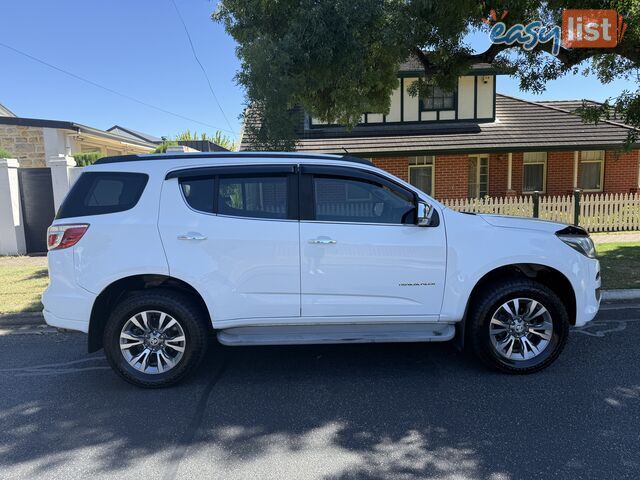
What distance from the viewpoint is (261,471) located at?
297 centimetres

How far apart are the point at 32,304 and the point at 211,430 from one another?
471cm

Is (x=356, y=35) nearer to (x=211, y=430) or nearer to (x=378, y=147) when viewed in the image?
(x=211, y=430)

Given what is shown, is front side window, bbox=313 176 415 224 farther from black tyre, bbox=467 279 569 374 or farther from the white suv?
black tyre, bbox=467 279 569 374

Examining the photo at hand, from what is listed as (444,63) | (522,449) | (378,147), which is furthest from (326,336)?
(378,147)

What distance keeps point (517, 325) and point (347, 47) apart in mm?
4569

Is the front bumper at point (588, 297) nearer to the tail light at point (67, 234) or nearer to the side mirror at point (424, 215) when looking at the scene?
the side mirror at point (424, 215)

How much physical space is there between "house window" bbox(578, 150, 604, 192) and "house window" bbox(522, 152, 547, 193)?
1.26 meters

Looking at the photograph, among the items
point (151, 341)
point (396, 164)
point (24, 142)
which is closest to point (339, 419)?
point (151, 341)

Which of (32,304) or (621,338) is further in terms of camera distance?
(32,304)

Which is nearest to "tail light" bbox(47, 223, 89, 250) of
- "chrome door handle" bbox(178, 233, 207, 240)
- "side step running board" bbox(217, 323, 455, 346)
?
"chrome door handle" bbox(178, 233, 207, 240)

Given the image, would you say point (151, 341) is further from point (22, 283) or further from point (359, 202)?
point (22, 283)

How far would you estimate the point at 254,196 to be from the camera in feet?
13.9

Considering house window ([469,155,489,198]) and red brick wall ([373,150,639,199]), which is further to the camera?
house window ([469,155,489,198])

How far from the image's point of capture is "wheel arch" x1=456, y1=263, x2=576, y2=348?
432 centimetres
